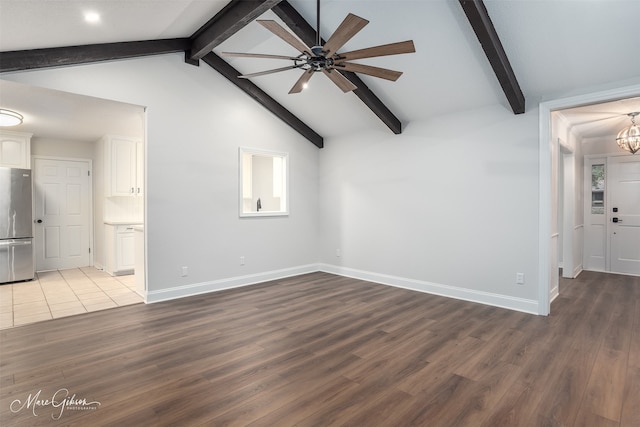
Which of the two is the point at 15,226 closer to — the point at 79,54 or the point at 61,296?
the point at 61,296

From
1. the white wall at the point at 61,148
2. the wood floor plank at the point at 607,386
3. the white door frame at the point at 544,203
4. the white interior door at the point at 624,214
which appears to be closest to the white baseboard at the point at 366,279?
the white door frame at the point at 544,203

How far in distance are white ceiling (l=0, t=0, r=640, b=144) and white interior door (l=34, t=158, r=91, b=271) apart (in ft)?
5.66

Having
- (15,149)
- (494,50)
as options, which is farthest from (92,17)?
(15,149)

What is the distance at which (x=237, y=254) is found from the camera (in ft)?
16.7

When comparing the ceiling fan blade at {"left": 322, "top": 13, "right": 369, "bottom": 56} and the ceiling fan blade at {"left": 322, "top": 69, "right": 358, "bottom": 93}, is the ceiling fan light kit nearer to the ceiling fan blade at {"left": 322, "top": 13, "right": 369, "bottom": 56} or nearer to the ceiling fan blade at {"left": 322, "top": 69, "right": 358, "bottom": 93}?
the ceiling fan blade at {"left": 322, "top": 69, "right": 358, "bottom": 93}

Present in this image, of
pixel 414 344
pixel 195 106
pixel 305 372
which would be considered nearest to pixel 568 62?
pixel 414 344

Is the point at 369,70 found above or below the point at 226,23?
below

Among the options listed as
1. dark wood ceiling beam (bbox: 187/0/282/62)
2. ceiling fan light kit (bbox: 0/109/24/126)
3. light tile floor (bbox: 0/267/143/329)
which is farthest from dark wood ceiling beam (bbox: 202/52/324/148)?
light tile floor (bbox: 0/267/143/329)

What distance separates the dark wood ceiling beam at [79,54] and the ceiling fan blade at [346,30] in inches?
106

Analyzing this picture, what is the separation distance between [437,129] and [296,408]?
160 inches

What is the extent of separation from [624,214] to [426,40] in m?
5.44

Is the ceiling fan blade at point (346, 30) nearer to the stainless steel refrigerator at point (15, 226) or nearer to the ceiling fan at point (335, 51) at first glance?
the ceiling fan at point (335, 51)

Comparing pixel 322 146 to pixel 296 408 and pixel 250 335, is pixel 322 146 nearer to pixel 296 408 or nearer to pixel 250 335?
pixel 250 335

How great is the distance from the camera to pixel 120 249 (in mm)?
5621
